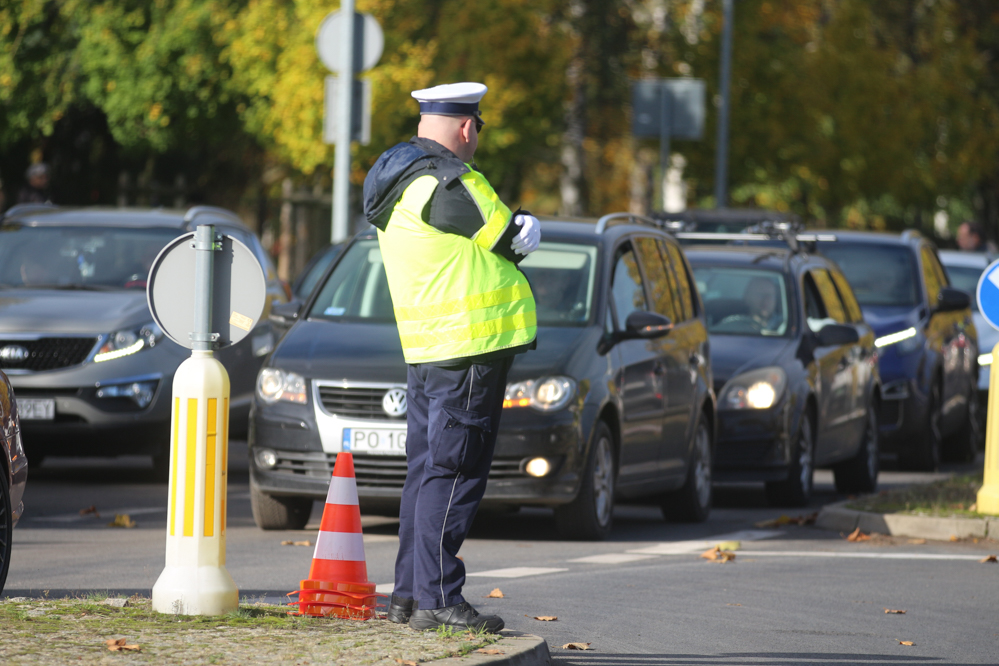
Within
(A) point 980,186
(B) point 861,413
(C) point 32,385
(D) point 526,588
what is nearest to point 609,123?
(A) point 980,186

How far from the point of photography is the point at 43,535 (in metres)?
9.87

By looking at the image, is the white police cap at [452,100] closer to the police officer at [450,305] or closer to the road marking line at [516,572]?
the police officer at [450,305]

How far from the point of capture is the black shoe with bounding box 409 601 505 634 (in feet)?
20.6

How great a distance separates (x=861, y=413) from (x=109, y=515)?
5.86m

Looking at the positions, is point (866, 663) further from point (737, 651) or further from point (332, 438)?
point (332, 438)

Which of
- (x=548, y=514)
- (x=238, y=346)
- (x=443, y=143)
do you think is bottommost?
(x=548, y=514)

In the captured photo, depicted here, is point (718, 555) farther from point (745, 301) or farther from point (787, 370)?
point (745, 301)

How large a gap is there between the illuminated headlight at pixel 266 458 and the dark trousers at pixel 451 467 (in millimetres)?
3677

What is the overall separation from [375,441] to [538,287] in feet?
5.12

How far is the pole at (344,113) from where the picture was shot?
19.1 m

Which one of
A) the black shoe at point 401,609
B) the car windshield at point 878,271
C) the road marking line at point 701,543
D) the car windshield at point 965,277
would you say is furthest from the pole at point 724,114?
the black shoe at point 401,609

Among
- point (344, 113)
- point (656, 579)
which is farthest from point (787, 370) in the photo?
point (344, 113)

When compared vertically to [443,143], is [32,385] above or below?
below

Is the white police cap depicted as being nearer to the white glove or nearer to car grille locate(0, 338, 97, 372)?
the white glove
